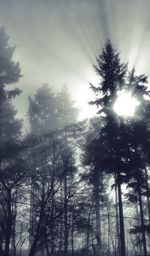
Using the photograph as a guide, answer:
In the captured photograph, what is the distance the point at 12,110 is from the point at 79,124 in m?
8.13

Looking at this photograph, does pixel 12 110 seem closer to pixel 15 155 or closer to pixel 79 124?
pixel 79 124

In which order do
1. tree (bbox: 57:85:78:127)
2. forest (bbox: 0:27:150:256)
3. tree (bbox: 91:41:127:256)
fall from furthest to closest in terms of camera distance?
tree (bbox: 57:85:78:127) < tree (bbox: 91:41:127:256) < forest (bbox: 0:27:150:256)

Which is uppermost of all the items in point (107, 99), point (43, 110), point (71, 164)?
point (43, 110)

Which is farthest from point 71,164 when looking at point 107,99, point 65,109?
point 65,109

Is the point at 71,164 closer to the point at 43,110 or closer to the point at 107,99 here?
the point at 107,99

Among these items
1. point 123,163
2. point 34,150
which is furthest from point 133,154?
point 34,150

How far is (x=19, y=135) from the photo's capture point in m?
28.8

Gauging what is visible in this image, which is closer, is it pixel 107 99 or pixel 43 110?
pixel 107 99

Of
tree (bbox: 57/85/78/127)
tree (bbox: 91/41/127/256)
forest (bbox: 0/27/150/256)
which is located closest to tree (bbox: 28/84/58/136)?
tree (bbox: 57/85/78/127)

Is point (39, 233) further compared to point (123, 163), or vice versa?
point (123, 163)

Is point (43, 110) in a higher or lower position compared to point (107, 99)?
higher

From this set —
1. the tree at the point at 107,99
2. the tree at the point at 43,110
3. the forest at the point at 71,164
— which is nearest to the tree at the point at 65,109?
the tree at the point at 43,110

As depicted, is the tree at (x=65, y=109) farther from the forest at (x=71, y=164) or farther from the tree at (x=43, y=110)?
the forest at (x=71, y=164)

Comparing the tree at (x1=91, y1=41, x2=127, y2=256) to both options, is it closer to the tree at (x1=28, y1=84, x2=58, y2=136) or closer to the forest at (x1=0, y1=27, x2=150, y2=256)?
the forest at (x1=0, y1=27, x2=150, y2=256)
